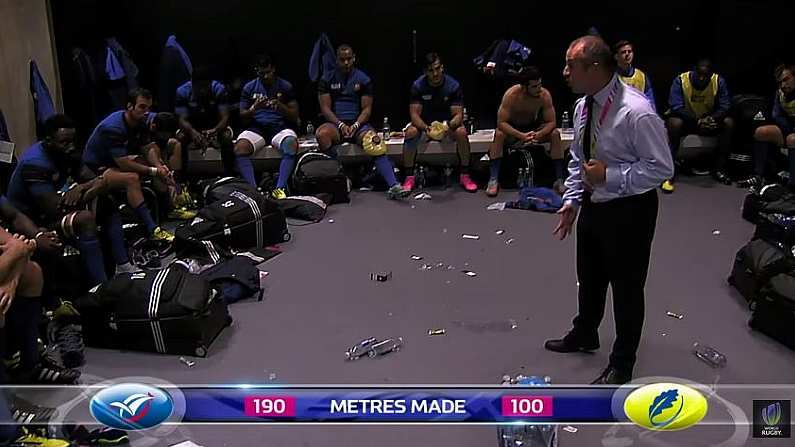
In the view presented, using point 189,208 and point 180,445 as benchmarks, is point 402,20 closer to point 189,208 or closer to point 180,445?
point 189,208

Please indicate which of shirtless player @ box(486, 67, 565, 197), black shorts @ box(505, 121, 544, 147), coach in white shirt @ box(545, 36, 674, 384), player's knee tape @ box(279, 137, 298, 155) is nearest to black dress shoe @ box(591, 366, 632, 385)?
coach in white shirt @ box(545, 36, 674, 384)

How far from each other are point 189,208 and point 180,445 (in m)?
3.21

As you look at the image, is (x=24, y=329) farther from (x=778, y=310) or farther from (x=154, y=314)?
(x=778, y=310)

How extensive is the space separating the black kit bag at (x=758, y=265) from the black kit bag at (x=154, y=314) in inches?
108

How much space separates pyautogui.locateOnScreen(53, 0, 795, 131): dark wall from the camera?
730 centimetres

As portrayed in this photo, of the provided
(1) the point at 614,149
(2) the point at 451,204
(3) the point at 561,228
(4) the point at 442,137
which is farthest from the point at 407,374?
(4) the point at 442,137

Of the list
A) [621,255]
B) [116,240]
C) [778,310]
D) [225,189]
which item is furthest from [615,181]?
[225,189]

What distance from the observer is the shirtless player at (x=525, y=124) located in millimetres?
6488

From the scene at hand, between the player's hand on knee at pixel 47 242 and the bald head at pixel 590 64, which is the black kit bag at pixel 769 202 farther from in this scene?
the player's hand on knee at pixel 47 242

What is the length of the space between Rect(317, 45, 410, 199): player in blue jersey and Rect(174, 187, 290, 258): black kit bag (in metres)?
1.35

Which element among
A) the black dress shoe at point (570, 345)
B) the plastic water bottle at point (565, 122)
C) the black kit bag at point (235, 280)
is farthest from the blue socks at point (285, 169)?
the black dress shoe at point (570, 345)

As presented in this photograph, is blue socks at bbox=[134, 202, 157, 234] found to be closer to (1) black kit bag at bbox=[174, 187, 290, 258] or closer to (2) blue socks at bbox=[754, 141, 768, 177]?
(1) black kit bag at bbox=[174, 187, 290, 258]

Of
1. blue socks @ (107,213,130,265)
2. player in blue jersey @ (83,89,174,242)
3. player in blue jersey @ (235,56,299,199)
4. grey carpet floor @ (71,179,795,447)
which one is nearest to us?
grey carpet floor @ (71,179,795,447)

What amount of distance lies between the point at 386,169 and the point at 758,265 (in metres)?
3.13
